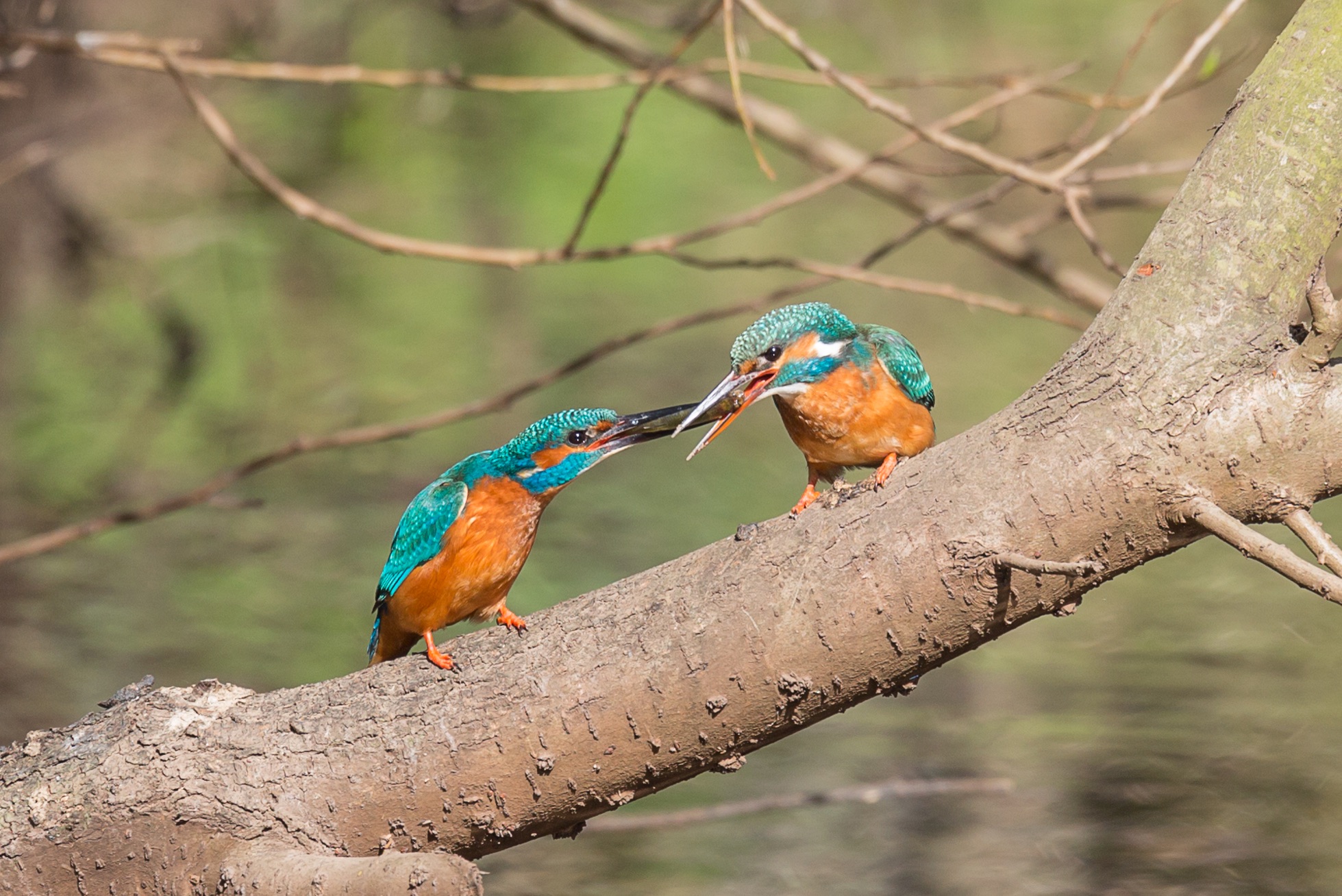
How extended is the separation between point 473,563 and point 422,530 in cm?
14

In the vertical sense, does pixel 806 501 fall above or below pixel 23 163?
below

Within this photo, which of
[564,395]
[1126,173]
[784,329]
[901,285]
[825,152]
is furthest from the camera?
[564,395]

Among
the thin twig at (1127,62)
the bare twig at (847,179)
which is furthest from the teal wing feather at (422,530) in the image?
the thin twig at (1127,62)

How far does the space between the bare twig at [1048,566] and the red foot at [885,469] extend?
26 centimetres

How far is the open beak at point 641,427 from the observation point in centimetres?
249

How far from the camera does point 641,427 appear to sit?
2609mm

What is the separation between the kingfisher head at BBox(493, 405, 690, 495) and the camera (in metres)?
2.64

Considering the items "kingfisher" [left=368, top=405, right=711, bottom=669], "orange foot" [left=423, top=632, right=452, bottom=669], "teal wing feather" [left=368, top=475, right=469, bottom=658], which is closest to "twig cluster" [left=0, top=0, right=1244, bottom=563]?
"kingfisher" [left=368, top=405, right=711, bottom=669]

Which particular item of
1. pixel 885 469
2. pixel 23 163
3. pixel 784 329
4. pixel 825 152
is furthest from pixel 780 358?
pixel 23 163

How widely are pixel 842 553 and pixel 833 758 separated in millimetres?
3286

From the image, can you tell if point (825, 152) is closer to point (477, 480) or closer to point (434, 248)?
point (434, 248)

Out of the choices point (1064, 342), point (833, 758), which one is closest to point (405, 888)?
point (833, 758)

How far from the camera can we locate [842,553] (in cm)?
189

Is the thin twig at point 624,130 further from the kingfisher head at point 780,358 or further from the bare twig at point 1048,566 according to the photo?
the bare twig at point 1048,566
